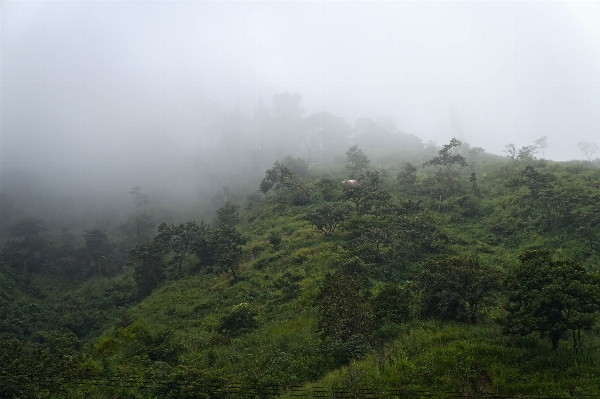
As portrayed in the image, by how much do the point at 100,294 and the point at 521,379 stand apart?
45.0 meters

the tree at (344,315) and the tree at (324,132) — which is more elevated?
the tree at (324,132)

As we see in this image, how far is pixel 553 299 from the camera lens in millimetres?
12711

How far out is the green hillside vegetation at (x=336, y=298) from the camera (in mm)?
13484

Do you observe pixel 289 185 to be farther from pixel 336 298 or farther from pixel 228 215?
pixel 336 298

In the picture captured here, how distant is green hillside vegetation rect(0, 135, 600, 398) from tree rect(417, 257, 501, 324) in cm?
7

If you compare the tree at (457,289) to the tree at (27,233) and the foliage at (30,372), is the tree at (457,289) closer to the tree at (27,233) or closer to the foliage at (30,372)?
the foliage at (30,372)

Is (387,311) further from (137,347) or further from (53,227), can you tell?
(53,227)

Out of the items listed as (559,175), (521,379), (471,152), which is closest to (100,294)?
(521,379)

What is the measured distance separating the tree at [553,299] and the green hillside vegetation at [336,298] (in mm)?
61

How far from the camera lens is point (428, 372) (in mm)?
13484

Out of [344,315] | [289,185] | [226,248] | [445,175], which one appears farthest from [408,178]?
[344,315]

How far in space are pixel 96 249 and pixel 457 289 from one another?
55858mm

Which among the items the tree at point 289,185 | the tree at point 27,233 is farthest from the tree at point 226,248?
the tree at point 27,233

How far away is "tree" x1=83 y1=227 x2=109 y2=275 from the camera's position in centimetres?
5522
